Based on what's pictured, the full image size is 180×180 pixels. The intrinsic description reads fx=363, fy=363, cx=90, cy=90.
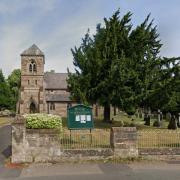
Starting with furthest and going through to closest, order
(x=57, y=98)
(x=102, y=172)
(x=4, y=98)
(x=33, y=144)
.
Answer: (x=4, y=98), (x=57, y=98), (x=33, y=144), (x=102, y=172)

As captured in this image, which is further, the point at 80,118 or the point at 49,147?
the point at 80,118

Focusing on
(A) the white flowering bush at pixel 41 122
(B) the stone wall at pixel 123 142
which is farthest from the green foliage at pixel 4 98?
(B) the stone wall at pixel 123 142

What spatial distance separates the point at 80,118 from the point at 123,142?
138 inches

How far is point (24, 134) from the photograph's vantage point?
1606 cm

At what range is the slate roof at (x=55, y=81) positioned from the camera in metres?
84.8

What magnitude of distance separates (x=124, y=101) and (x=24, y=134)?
62.4ft

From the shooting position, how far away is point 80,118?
757 inches

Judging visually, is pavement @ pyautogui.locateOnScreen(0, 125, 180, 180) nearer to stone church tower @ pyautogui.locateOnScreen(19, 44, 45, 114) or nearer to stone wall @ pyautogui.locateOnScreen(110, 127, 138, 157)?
stone wall @ pyautogui.locateOnScreen(110, 127, 138, 157)

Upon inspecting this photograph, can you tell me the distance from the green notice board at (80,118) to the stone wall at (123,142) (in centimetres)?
275

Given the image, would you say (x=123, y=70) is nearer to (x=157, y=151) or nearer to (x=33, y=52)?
(x=157, y=151)

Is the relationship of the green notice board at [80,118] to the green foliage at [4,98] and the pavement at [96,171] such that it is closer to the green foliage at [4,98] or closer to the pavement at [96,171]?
the pavement at [96,171]

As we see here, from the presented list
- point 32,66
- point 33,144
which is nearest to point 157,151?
point 33,144

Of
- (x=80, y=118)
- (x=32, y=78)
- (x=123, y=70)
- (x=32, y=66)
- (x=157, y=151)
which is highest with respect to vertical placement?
(x=32, y=66)

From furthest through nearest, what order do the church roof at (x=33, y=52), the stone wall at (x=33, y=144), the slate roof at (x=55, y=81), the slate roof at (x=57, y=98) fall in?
the slate roof at (x=55, y=81)
the slate roof at (x=57, y=98)
the church roof at (x=33, y=52)
the stone wall at (x=33, y=144)
